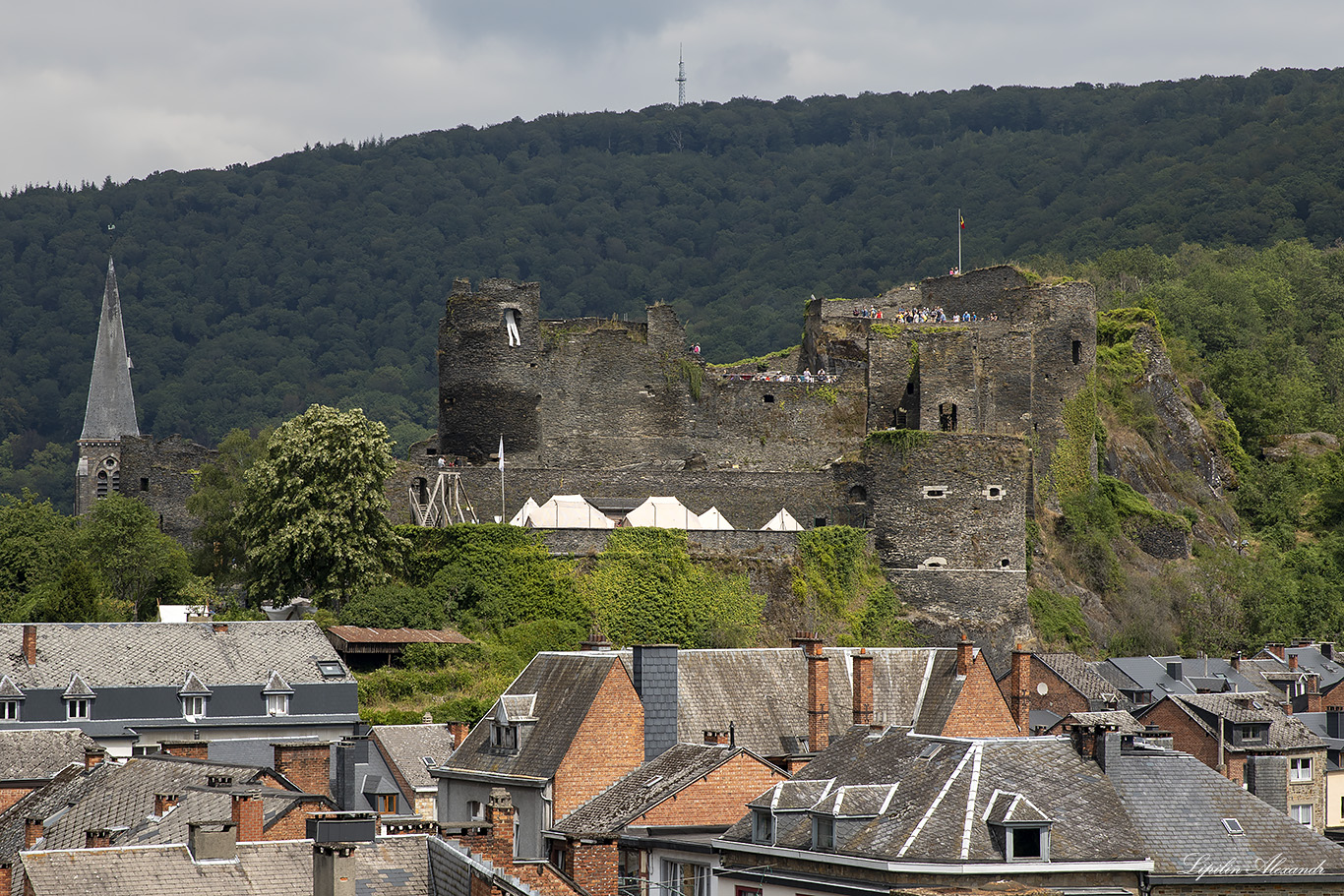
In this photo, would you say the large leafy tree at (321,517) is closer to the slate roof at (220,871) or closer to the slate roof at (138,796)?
the slate roof at (138,796)

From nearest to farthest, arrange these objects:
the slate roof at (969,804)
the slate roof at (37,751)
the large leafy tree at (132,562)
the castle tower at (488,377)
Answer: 1. the slate roof at (969,804)
2. the slate roof at (37,751)
3. the large leafy tree at (132,562)
4. the castle tower at (488,377)

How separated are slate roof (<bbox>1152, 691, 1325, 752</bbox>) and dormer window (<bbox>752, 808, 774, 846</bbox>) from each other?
67.6 ft

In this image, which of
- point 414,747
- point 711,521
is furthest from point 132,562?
point 711,521

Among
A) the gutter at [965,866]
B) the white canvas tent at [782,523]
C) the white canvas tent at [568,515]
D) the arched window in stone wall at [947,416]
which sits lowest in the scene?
the gutter at [965,866]

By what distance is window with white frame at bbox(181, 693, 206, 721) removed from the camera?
42.7m

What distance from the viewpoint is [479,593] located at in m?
50.6

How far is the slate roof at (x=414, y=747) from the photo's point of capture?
40.7 metres

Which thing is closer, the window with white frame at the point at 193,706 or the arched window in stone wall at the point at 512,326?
the window with white frame at the point at 193,706

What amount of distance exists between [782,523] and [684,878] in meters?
26.3

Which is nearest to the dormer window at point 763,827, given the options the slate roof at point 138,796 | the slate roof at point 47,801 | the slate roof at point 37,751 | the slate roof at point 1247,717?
the slate roof at point 138,796

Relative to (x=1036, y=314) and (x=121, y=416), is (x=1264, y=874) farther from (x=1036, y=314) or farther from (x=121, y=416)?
(x=121, y=416)

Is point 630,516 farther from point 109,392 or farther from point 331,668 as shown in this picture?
point 109,392

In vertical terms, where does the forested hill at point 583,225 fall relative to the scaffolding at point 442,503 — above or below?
above

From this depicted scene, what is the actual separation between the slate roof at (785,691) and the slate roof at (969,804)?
8.83 metres
